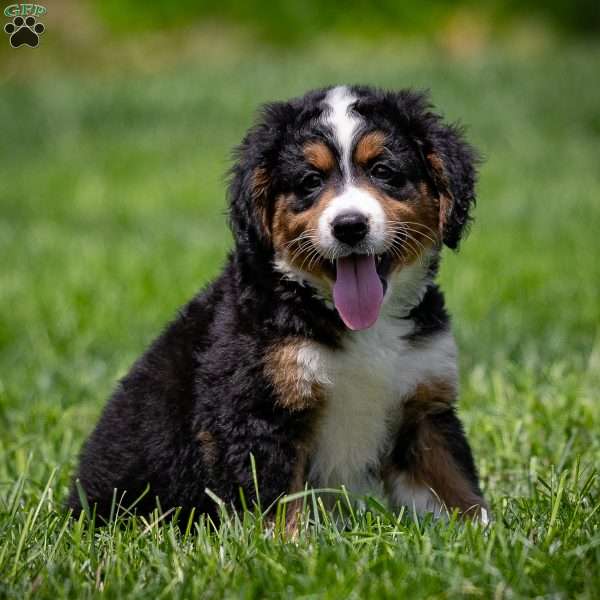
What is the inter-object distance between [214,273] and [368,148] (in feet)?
16.0

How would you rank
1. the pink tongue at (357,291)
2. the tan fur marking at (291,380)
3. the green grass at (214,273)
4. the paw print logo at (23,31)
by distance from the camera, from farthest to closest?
the paw print logo at (23,31), the pink tongue at (357,291), the tan fur marking at (291,380), the green grass at (214,273)

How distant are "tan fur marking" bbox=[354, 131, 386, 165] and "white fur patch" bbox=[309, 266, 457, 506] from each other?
41 centimetres

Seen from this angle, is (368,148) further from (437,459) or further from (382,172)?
(437,459)

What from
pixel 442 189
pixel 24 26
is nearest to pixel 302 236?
pixel 442 189

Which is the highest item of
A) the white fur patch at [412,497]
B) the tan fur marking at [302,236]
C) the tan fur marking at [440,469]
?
the tan fur marking at [302,236]

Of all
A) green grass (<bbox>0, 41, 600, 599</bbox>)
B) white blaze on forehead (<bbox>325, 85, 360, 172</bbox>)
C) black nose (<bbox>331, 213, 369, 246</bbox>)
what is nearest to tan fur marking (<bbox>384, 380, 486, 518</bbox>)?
green grass (<bbox>0, 41, 600, 599</bbox>)

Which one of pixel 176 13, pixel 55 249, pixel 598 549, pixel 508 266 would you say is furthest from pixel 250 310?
pixel 176 13

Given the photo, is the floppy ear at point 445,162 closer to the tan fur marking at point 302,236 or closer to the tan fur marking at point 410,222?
the tan fur marking at point 410,222

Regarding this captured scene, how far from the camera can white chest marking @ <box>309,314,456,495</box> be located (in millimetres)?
3393

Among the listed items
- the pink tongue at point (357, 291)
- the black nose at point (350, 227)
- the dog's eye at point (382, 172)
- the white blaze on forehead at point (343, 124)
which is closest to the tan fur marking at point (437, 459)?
the pink tongue at point (357, 291)

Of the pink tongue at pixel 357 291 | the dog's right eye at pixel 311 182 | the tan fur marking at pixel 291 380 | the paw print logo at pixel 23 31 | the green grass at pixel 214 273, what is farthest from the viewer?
the paw print logo at pixel 23 31

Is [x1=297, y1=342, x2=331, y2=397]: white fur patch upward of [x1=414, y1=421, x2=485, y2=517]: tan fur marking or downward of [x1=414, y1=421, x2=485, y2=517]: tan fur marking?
upward

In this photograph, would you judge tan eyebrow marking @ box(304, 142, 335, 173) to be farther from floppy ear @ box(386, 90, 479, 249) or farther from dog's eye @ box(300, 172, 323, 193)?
floppy ear @ box(386, 90, 479, 249)

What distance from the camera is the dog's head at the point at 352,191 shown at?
11.2 ft
